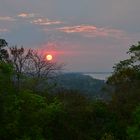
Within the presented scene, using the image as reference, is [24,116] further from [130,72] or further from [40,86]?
[130,72]

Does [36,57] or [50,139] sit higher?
[36,57]

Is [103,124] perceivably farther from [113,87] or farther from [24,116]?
[24,116]

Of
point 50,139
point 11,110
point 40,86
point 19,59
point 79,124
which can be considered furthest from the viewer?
point 19,59

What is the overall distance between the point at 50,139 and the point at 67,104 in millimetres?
6138

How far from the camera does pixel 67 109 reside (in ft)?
113

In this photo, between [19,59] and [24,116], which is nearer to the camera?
[24,116]

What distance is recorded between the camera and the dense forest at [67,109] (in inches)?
975

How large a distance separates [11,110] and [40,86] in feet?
43.4

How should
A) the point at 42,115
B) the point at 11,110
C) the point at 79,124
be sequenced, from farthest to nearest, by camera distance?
1. the point at 79,124
2. the point at 42,115
3. the point at 11,110

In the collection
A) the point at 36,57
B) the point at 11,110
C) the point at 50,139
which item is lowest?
the point at 50,139

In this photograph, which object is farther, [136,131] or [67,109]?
[67,109]

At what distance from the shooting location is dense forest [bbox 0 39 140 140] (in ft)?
81.3

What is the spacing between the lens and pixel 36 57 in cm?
5956

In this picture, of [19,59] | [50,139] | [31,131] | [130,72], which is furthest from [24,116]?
[19,59]
